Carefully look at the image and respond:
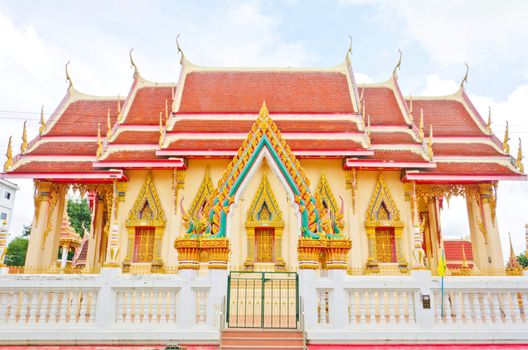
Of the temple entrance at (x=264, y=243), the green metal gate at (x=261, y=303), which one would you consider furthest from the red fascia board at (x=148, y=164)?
the green metal gate at (x=261, y=303)

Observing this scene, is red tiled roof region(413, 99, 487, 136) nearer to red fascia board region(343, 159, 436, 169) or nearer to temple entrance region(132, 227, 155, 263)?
red fascia board region(343, 159, 436, 169)

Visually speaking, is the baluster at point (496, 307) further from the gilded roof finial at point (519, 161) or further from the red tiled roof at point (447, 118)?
the red tiled roof at point (447, 118)

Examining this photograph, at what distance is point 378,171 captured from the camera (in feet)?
44.4

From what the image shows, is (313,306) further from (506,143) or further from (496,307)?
(506,143)

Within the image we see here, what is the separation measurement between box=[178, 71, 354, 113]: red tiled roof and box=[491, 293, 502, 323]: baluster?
31.9ft

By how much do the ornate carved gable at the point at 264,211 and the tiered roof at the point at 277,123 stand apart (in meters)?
1.96

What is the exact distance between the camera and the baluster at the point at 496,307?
584cm

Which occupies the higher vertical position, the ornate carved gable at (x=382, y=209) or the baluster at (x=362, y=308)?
the ornate carved gable at (x=382, y=209)

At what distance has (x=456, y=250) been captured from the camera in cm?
2203

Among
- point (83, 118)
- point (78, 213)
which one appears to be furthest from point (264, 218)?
point (78, 213)

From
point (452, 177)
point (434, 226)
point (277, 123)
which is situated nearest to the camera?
point (452, 177)

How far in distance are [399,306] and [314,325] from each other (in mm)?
1291

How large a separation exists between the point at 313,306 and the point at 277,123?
937cm

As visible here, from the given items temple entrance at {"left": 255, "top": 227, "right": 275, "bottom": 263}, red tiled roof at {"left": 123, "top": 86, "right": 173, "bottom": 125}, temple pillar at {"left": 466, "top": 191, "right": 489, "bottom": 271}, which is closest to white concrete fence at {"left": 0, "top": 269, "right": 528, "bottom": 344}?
temple entrance at {"left": 255, "top": 227, "right": 275, "bottom": 263}
